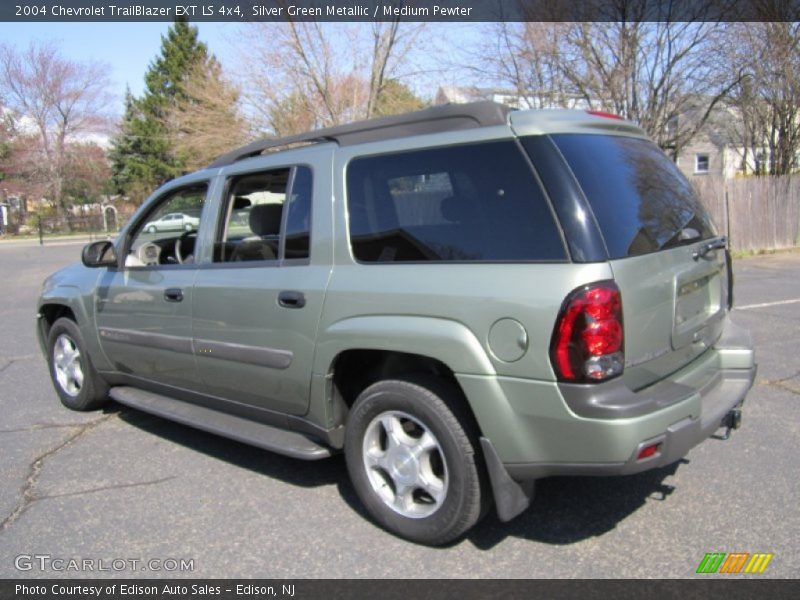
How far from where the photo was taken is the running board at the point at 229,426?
11.1ft

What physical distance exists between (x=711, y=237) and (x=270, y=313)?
2.39 meters

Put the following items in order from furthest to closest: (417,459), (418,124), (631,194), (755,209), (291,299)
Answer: (755,209), (291,299), (418,124), (417,459), (631,194)

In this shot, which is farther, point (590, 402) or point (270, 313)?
point (270, 313)

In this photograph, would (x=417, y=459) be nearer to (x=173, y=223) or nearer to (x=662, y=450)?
(x=662, y=450)

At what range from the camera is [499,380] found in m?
2.64

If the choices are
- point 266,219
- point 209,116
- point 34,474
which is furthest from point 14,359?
point 209,116

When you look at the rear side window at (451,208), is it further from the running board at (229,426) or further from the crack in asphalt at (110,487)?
the crack in asphalt at (110,487)

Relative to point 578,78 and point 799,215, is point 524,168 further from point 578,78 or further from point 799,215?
point 799,215

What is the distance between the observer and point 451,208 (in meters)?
2.94

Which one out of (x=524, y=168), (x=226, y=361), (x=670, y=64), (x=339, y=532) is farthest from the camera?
(x=670, y=64)

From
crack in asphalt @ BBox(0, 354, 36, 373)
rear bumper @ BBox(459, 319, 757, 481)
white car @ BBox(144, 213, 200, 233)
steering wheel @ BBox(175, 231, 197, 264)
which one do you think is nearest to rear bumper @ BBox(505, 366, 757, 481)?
rear bumper @ BBox(459, 319, 757, 481)

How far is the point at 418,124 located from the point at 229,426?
2026 mm

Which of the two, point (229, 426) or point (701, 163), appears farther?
point (701, 163)

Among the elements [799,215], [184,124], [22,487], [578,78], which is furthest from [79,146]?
[22,487]
